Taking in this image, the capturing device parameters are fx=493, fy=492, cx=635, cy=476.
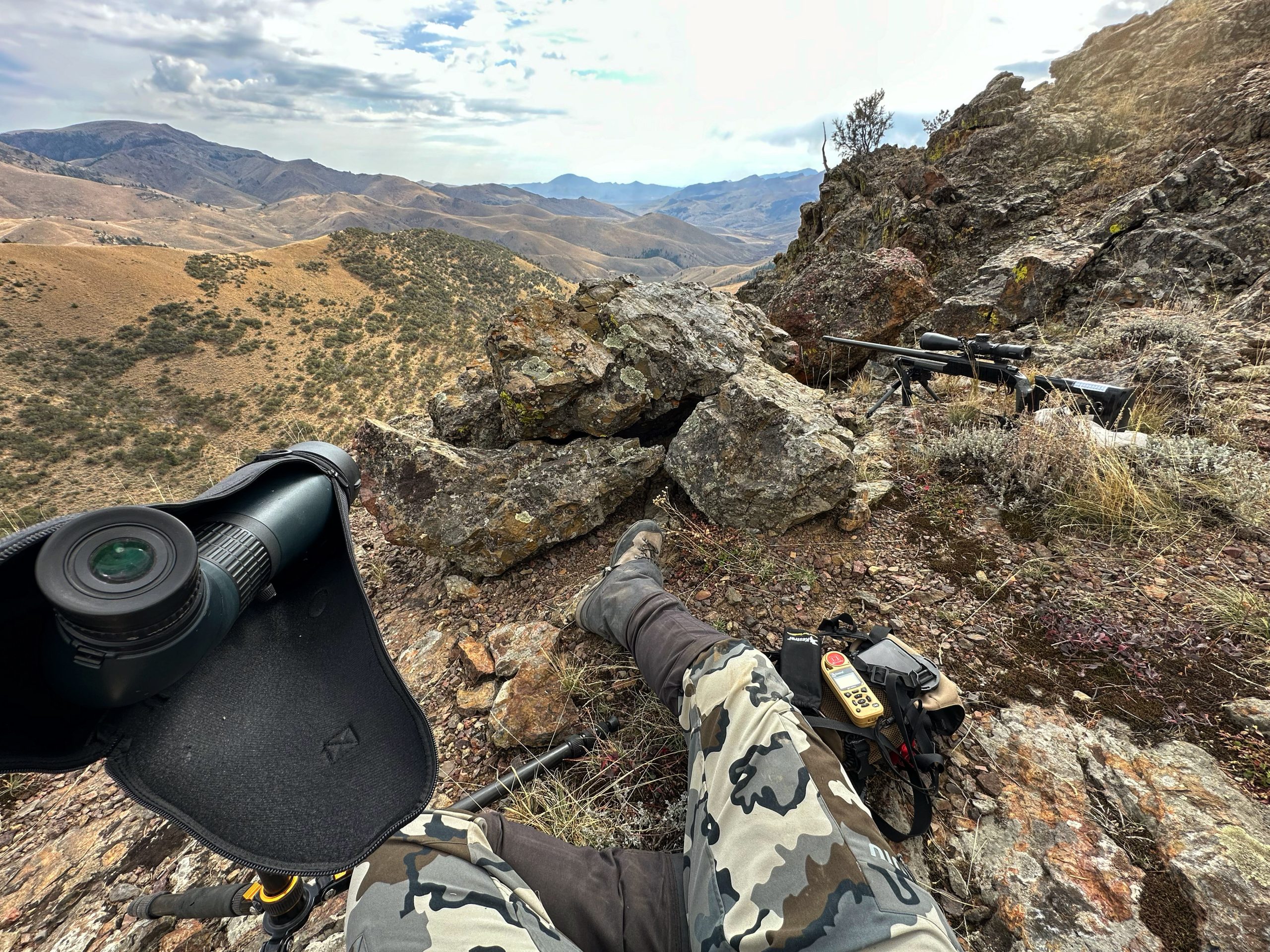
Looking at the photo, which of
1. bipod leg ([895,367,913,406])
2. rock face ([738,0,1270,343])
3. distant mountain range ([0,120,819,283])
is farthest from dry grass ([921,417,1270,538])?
distant mountain range ([0,120,819,283])

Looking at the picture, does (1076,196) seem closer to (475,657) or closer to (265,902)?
(475,657)

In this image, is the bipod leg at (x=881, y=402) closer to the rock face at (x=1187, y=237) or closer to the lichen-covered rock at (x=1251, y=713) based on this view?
the lichen-covered rock at (x=1251, y=713)

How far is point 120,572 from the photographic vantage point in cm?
61

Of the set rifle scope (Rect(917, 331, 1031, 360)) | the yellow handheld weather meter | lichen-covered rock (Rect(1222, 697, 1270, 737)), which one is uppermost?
rifle scope (Rect(917, 331, 1031, 360))

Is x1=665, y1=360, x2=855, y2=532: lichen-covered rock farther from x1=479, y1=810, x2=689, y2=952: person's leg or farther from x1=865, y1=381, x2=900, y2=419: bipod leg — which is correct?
x1=479, y1=810, x2=689, y2=952: person's leg

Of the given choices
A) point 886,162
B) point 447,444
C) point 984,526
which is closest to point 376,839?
point 447,444

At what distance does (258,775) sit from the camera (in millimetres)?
906

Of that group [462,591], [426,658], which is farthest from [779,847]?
[462,591]

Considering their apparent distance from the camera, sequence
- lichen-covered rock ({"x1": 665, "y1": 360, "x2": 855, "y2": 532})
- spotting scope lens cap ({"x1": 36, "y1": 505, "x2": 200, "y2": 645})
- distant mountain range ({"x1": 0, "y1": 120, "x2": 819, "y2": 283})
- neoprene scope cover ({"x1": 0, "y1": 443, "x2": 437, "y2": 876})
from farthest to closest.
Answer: distant mountain range ({"x1": 0, "y1": 120, "x2": 819, "y2": 283}), lichen-covered rock ({"x1": 665, "y1": 360, "x2": 855, "y2": 532}), neoprene scope cover ({"x1": 0, "y1": 443, "x2": 437, "y2": 876}), spotting scope lens cap ({"x1": 36, "y1": 505, "x2": 200, "y2": 645})

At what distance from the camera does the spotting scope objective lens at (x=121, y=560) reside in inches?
23.9

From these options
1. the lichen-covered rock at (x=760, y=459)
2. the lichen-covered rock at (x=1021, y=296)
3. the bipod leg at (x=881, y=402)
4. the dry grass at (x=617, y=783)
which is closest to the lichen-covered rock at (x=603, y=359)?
the lichen-covered rock at (x=760, y=459)

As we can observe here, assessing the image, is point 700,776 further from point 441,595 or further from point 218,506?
point 441,595

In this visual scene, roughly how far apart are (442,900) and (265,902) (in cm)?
44

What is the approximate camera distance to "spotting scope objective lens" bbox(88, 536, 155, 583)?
0.61m
